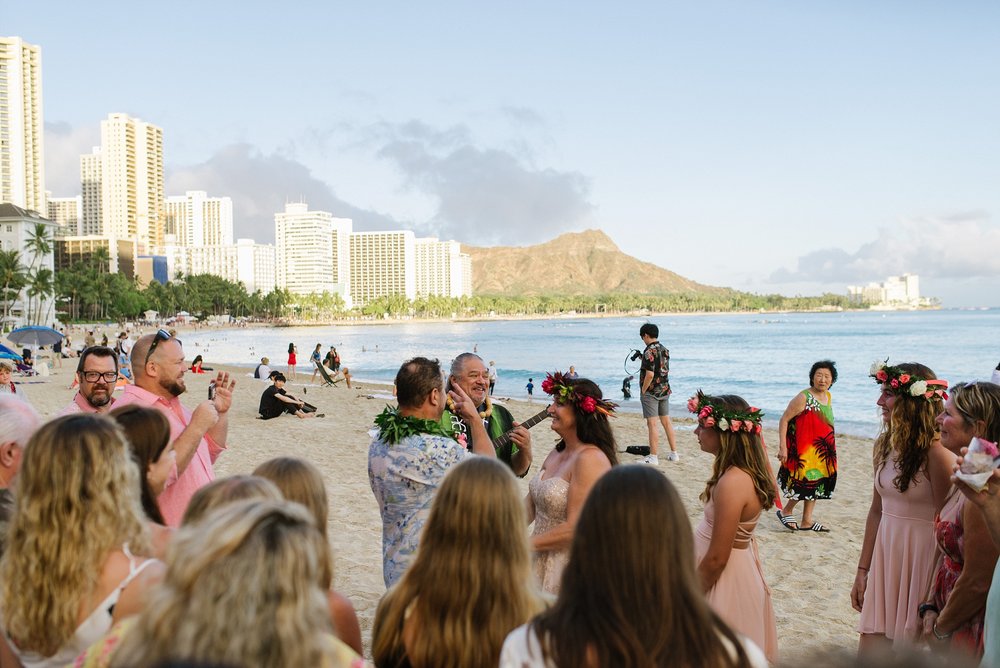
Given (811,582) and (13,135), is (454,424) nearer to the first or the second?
(811,582)

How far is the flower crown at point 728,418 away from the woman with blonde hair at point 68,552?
8.06ft

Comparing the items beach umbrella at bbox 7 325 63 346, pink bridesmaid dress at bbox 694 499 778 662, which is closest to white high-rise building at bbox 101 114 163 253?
beach umbrella at bbox 7 325 63 346

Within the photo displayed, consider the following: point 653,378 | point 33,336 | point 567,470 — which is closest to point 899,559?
point 567,470

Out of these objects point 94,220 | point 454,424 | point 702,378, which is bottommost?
point 702,378

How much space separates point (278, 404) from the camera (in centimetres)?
1783

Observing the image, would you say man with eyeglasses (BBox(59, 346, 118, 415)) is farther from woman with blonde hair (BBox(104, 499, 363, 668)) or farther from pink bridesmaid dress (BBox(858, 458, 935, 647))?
pink bridesmaid dress (BBox(858, 458, 935, 647))

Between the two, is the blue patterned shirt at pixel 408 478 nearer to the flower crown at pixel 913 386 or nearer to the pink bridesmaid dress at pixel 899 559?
the pink bridesmaid dress at pixel 899 559

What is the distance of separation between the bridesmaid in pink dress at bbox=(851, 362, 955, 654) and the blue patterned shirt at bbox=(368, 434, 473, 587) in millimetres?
2205

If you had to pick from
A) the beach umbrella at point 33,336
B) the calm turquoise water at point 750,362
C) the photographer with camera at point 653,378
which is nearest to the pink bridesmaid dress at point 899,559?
the photographer with camera at point 653,378

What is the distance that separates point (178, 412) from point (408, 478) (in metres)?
1.74

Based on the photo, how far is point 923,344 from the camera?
73.4 metres

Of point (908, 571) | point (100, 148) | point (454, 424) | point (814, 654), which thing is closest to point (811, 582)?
point (908, 571)

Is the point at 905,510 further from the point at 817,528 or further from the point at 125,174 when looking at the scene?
the point at 125,174

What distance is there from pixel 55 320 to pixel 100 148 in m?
118
